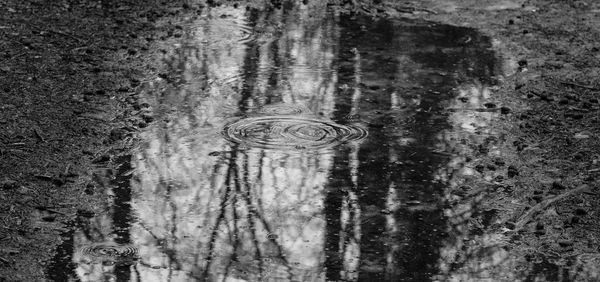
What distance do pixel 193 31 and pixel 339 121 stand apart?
2837mm

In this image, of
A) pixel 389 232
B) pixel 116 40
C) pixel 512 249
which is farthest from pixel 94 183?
pixel 116 40

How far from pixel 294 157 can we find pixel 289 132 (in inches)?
21.0

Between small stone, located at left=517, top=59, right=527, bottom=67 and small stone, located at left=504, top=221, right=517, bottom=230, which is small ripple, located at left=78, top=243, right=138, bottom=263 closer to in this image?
small stone, located at left=504, top=221, right=517, bottom=230

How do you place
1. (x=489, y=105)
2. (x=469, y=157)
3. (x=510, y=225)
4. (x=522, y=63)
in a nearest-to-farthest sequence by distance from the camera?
(x=510, y=225), (x=469, y=157), (x=489, y=105), (x=522, y=63)

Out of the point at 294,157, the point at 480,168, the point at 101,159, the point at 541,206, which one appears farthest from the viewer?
the point at 294,157

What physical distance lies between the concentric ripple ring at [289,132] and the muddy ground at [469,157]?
71 centimetres

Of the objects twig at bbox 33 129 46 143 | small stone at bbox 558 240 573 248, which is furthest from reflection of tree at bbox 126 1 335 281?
small stone at bbox 558 240 573 248

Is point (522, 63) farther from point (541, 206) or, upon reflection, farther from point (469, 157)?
point (541, 206)

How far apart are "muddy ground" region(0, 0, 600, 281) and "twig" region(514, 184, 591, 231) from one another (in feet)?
0.04

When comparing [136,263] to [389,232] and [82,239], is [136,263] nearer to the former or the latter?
[82,239]

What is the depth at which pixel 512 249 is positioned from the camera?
238 inches

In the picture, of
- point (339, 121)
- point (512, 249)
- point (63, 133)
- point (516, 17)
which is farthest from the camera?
point (516, 17)

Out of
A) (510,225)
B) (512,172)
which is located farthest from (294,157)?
(510,225)

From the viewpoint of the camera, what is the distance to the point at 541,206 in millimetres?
6648
